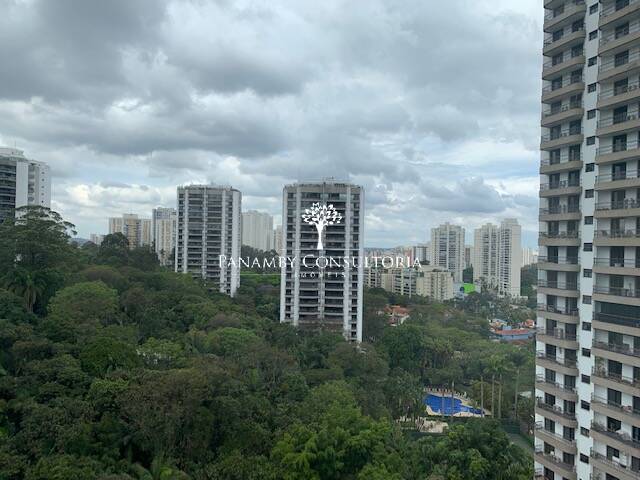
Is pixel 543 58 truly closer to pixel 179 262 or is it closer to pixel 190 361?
pixel 190 361

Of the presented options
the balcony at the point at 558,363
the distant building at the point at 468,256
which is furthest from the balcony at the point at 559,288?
the distant building at the point at 468,256

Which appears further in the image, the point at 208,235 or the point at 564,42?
the point at 208,235

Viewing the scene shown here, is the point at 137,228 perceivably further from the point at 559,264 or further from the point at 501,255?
the point at 559,264

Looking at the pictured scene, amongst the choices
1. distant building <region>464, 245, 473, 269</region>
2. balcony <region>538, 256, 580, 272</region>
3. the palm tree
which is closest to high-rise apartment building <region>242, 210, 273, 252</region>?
distant building <region>464, 245, 473, 269</region>

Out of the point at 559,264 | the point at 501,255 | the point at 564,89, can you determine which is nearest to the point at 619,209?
the point at 559,264

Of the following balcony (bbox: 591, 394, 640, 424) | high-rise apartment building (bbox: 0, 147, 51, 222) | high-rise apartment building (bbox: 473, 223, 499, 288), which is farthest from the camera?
high-rise apartment building (bbox: 473, 223, 499, 288)

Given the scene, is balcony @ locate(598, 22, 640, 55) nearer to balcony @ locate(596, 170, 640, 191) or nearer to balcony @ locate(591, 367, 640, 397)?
balcony @ locate(596, 170, 640, 191)

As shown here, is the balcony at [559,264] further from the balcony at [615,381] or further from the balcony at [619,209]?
the balcony at [615,381]
